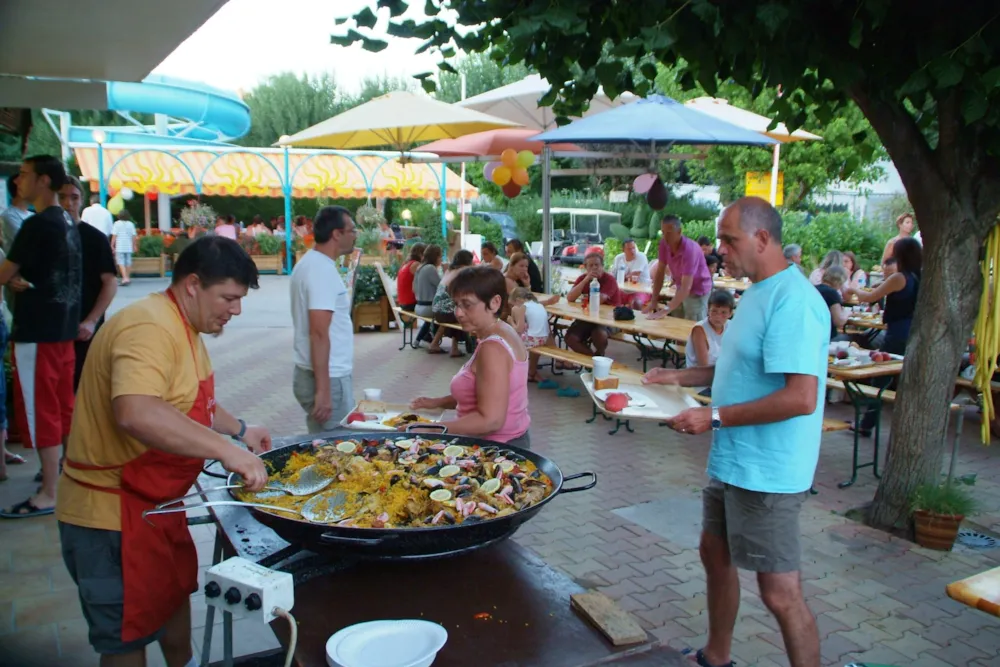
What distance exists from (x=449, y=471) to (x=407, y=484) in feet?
0.56

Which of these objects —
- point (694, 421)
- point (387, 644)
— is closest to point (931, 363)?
point (694, 421)

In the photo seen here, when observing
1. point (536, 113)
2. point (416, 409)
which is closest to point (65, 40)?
point (416, 409)

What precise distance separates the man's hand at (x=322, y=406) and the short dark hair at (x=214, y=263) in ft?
6.52

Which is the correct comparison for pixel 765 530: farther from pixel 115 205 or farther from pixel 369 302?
pixel 115 205

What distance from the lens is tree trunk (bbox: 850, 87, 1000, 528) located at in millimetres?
4480

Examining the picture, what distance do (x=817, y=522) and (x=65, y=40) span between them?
17.6 ft

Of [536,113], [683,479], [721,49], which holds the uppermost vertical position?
[536,113]

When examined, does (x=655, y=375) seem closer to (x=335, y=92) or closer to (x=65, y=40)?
(x=65, y=40)

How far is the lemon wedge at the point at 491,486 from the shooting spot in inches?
97.3

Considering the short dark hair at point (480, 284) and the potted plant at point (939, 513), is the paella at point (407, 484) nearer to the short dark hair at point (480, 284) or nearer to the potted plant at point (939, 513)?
the short dark hair at point (480, 284)

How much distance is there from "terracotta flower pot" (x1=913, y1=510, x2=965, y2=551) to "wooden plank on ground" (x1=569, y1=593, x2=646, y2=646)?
11.3 ft

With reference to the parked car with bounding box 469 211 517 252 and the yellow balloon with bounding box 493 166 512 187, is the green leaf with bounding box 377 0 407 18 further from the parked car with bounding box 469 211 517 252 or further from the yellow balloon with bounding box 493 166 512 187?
the parked car with bounding box 469 211 517 252

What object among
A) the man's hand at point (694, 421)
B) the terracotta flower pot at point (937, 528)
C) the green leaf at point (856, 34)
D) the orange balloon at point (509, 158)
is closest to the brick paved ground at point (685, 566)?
the terracotta flower pot at point (937, 528)

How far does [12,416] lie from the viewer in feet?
21.2
